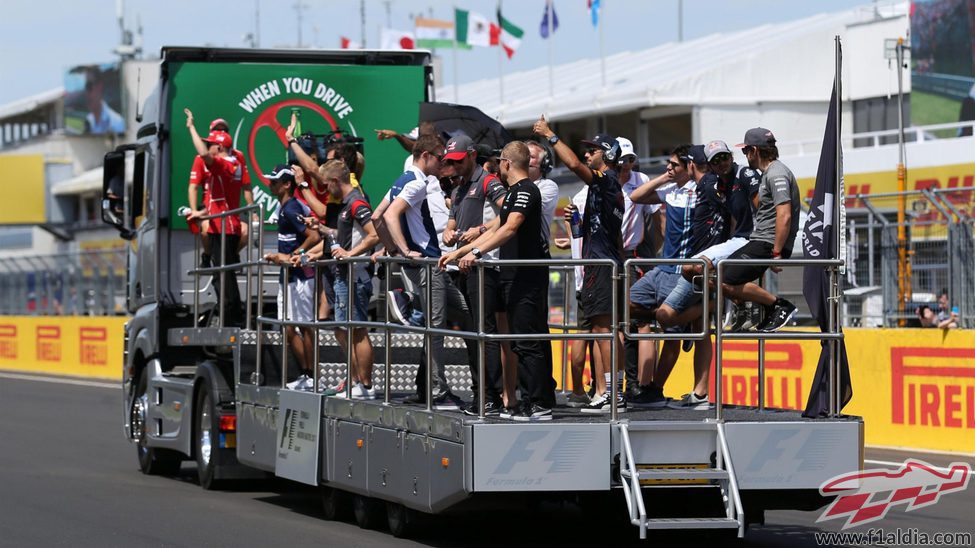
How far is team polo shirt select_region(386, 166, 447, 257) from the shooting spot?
35.8ft

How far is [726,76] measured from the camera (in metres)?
43.6

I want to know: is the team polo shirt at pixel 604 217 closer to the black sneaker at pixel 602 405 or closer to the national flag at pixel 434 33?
the black sneaker at pixel 602 405

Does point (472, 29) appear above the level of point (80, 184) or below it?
above

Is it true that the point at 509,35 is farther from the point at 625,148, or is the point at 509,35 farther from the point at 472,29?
the point at 625,148

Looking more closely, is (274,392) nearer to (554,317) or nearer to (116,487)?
(116,487)

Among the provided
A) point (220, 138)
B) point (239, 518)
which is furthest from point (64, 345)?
point (239, 518)

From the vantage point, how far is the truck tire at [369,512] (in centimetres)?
1106

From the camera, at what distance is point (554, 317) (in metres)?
25.2

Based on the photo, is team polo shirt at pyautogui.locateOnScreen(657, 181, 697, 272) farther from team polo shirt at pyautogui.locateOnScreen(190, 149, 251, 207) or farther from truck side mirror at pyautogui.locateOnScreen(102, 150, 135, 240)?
truck side mirror at pyautogui.locateOnScreen(102, 150, 135, 240)

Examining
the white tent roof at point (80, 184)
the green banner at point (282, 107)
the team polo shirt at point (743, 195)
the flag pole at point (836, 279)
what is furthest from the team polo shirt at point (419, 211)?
the white tent roof at point (80, 184)

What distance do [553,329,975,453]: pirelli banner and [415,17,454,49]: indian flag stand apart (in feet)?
121

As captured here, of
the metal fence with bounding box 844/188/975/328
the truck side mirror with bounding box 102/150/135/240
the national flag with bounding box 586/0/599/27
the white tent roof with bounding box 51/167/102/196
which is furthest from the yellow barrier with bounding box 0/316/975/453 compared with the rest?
the white tent roof with bounding box 51/167/102/196

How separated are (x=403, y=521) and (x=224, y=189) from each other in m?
4.72

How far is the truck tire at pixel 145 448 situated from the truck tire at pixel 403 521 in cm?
485
